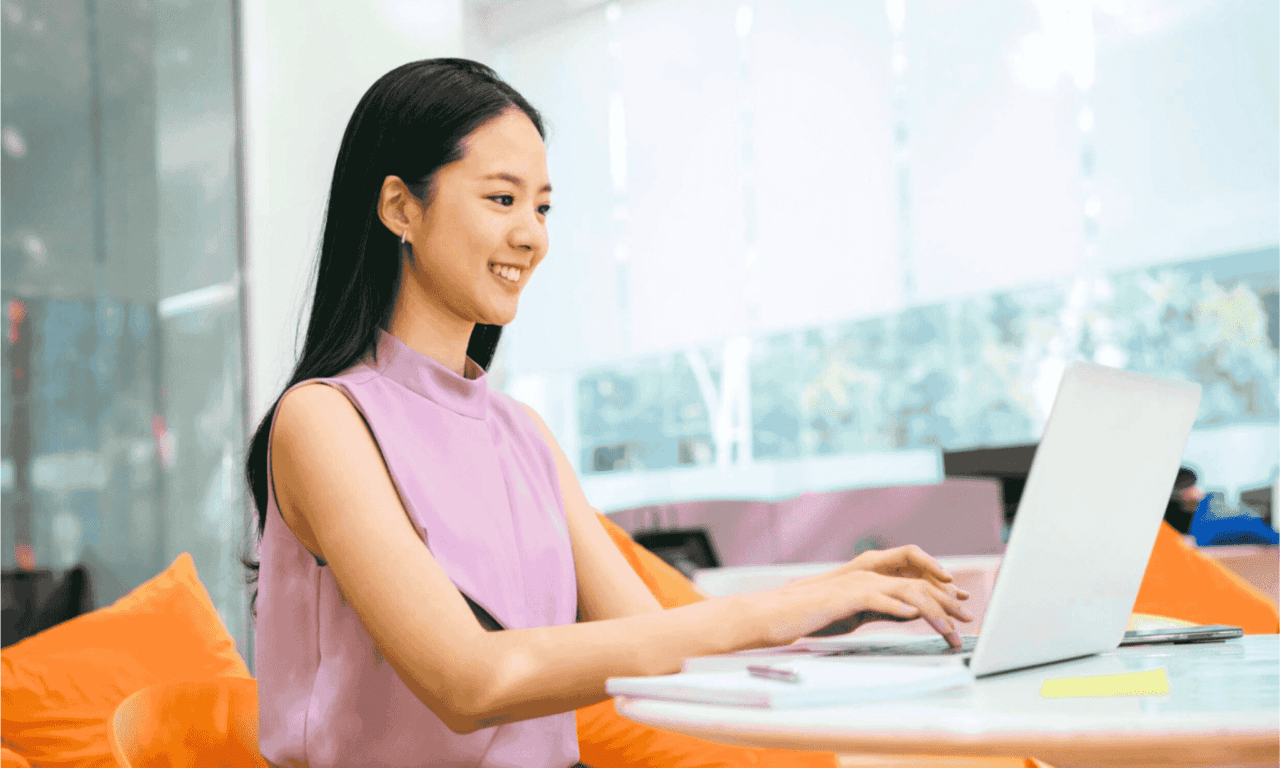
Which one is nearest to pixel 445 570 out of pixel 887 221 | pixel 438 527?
pixel 438 527

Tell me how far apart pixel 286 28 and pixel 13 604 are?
1.62 m

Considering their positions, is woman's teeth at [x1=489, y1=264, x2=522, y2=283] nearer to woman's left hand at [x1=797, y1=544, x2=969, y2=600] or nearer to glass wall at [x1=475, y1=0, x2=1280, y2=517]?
woman's left hand at [x1=797, y1=544, x2=969, y2=600]

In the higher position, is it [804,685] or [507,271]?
[507,271]

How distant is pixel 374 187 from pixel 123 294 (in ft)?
6.57

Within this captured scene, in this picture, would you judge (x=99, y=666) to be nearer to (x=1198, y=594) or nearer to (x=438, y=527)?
(x=438, y=527)

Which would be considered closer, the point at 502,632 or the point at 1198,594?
the point at 502,632

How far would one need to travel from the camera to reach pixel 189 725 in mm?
1021

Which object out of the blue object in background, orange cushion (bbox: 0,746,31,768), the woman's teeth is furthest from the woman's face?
the blue object in background

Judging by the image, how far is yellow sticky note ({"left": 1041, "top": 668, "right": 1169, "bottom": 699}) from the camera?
2.21ft

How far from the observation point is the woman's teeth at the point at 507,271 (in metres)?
1.09

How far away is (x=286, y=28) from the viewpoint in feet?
9.81

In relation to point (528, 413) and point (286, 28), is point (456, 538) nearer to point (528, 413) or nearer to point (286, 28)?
point (528, 413)

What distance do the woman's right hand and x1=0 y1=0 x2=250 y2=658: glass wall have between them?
2.23m

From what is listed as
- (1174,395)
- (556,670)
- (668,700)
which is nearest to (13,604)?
(556,670)
